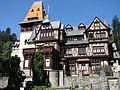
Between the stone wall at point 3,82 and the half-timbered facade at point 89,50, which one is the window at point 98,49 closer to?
the half-timbered facade at point 89,50

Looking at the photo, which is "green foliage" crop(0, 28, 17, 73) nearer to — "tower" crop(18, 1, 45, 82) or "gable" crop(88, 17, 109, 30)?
"tower" crop(18, 1, 45, 82)

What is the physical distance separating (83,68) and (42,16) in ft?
70.1

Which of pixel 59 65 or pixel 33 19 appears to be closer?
pixel 59 65

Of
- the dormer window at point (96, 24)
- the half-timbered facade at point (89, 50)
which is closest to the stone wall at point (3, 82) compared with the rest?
the half-timbered facade at point (89, 50)

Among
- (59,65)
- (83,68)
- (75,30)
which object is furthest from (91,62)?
(75,30)

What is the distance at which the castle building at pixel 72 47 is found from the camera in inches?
1487

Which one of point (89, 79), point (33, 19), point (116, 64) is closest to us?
point (89, 79)

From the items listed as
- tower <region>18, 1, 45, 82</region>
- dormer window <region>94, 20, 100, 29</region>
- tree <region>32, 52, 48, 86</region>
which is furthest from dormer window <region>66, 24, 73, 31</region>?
tree <region>32, 52, 48, 86</region>

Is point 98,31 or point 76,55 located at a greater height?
point 98,31

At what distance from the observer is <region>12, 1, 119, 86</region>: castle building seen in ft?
124

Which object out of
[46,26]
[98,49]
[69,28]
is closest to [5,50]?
[46,26]

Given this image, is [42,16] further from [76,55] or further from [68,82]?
[68,82]

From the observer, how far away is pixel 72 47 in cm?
4169

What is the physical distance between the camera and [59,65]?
4088 centimetres
